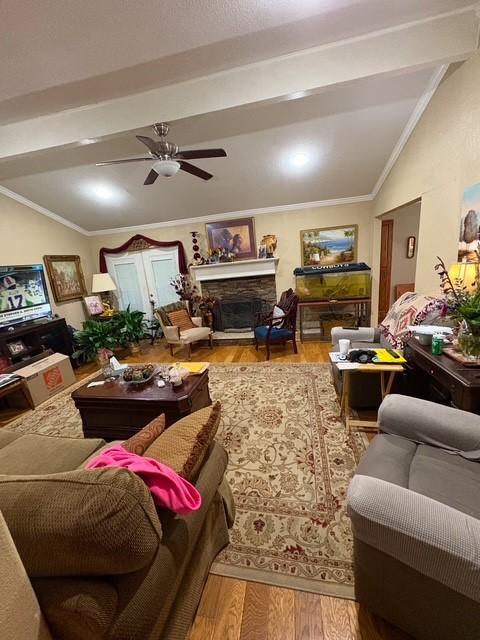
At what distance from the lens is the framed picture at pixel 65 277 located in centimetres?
458

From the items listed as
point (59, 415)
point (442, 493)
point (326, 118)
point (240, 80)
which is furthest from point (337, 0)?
point (59, 415)

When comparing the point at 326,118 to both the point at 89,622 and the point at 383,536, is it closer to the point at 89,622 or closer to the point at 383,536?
the point at 383,536

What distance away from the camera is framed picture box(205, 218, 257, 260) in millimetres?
4875

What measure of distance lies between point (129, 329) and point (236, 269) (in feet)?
7.15

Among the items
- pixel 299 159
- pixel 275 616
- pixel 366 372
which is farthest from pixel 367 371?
pixel 299 159

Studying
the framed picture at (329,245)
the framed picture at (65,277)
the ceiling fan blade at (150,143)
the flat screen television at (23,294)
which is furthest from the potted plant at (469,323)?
the framed picture at (65,277)

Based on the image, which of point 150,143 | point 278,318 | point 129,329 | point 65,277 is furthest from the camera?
point 65,277

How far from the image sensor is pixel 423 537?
80 centimetres

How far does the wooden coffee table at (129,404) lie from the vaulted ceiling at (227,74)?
2.19 metres

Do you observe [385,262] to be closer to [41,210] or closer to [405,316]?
[405,316]

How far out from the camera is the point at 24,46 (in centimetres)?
163

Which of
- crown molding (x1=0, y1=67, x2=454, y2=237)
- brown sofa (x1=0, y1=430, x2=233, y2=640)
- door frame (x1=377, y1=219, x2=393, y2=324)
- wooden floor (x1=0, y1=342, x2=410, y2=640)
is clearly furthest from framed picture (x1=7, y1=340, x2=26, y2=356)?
door frame (x1=377, y1=219, x2=393, y2=324)

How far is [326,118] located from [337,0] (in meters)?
1.29

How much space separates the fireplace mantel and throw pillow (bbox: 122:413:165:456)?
382cm
